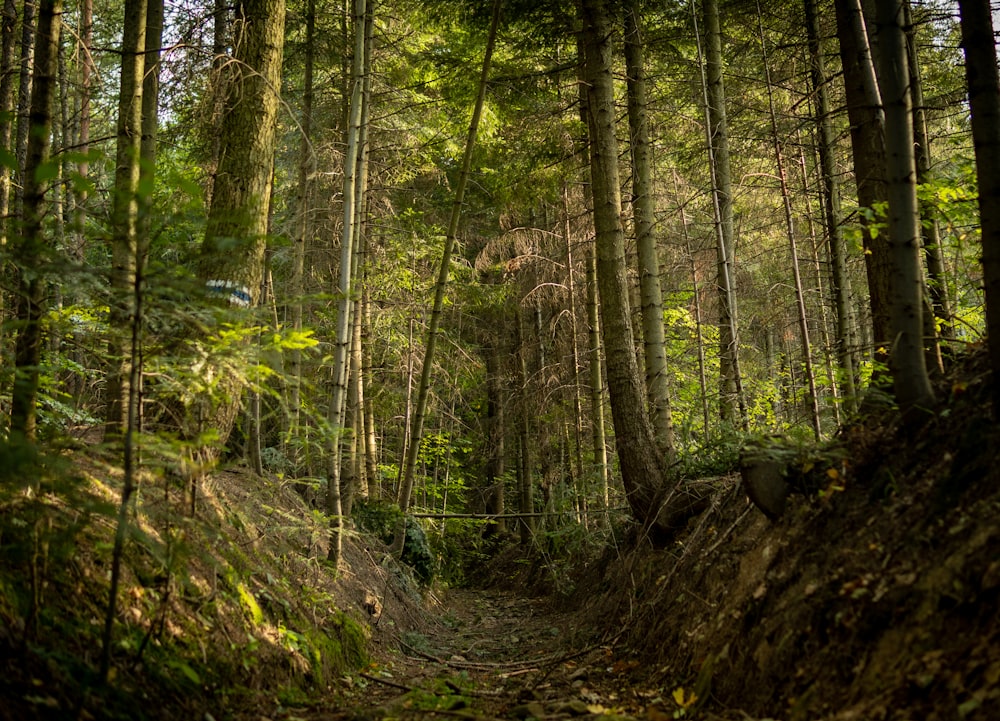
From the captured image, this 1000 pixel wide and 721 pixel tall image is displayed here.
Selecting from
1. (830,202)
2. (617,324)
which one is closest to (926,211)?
(617,324)

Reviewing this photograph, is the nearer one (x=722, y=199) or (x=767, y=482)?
(x=767, y=482)

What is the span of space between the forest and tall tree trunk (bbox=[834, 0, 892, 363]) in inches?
1.3

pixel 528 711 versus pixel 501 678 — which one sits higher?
pixel 528 711

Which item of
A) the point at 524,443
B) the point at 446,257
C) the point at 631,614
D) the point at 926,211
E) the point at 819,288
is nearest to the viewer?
the point at 926,211

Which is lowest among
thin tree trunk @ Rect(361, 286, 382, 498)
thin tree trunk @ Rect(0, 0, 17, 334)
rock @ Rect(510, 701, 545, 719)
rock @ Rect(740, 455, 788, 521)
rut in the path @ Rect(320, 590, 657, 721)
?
rut in the path @ Rect(320, 590, 657, 721)

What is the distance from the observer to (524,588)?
1362cm

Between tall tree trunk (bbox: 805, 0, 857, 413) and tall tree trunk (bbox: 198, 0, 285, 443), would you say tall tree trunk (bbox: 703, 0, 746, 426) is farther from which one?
tall tree trunk (bbox: 198, 0, 285, 443)

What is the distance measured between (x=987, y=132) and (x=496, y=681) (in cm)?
509

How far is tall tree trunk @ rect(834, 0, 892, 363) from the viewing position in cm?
576

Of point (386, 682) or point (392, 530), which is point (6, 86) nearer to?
point (386, 682)

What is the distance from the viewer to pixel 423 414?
7766mm

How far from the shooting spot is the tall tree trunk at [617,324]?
24.1ft

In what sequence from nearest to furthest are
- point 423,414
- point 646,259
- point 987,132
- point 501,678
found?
point 987,132
point 501,678
point 423,414
point 646,259

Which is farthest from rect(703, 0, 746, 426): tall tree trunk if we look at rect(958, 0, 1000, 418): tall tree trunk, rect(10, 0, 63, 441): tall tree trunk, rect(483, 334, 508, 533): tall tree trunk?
rect(483, 334, 508, 533): tall tree trunk
